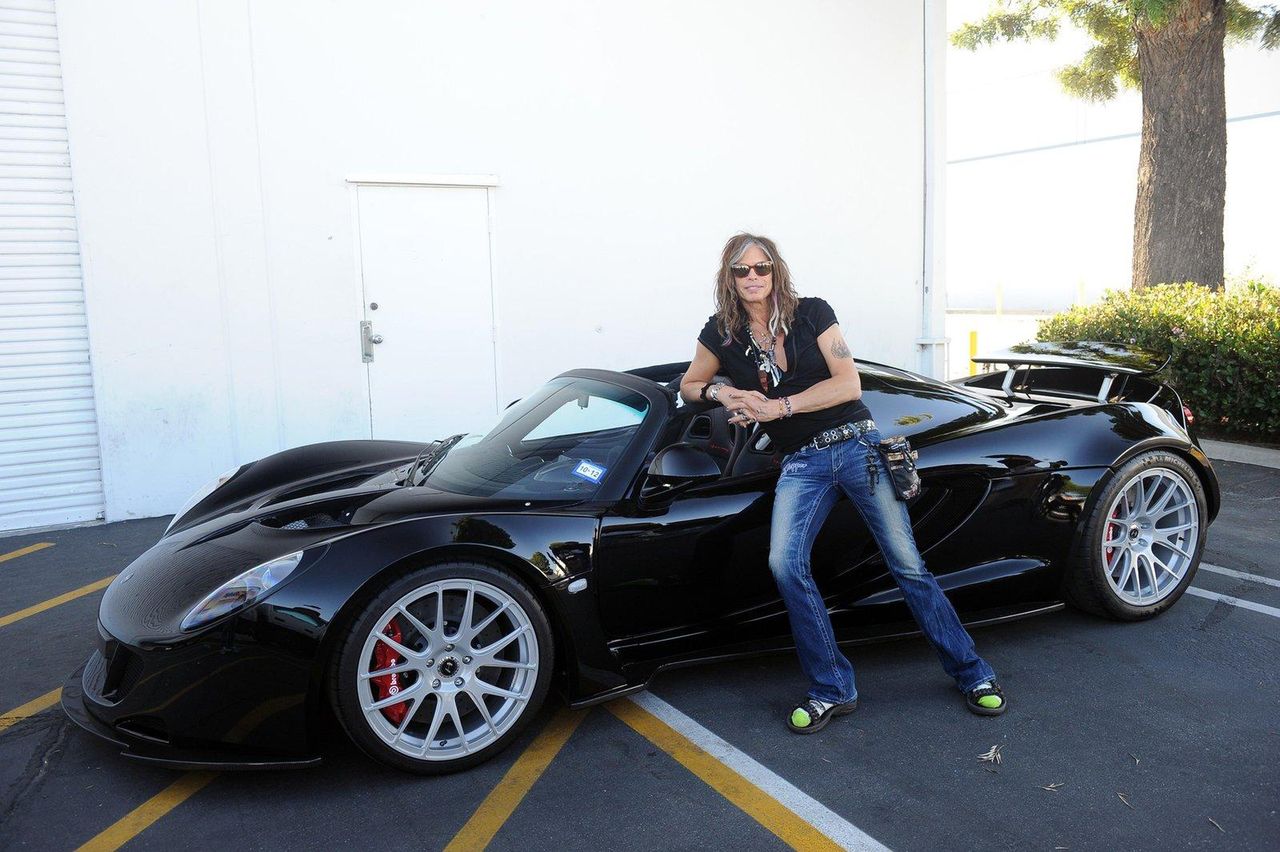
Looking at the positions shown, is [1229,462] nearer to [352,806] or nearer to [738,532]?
[738,532]

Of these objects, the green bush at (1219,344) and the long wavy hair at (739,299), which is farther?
the green bush at (1219,344)

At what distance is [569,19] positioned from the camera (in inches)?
318

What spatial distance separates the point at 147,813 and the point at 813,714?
208 cm

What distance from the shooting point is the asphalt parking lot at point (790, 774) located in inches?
107

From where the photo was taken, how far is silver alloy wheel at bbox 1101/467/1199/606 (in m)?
4.07

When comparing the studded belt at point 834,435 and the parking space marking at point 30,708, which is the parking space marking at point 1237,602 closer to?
the studded belt at point 834,435

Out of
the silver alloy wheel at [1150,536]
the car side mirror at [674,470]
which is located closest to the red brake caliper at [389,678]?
the car side mirror at [674,470]

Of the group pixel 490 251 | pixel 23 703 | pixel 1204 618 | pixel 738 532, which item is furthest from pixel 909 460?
pixel 490 251

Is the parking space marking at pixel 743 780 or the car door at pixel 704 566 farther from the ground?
the car door at pixel 704 566

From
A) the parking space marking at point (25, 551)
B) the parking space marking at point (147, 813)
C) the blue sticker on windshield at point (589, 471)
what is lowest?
the parking space marking at point (147, 813)

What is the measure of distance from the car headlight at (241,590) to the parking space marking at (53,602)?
2394mm

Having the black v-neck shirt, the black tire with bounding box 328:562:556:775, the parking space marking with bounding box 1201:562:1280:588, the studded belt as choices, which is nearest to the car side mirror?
the black v-neck shirt

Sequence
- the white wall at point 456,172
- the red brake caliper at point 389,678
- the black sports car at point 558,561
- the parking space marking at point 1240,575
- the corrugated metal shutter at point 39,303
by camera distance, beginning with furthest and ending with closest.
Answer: the white wall at point 456,172
the corrugated metal shutter at point 39,303
the parking space marking at point 1240,575
the red brake caliper at point 389,678
the black sports car at point 558,561

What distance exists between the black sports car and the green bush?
438 cm
